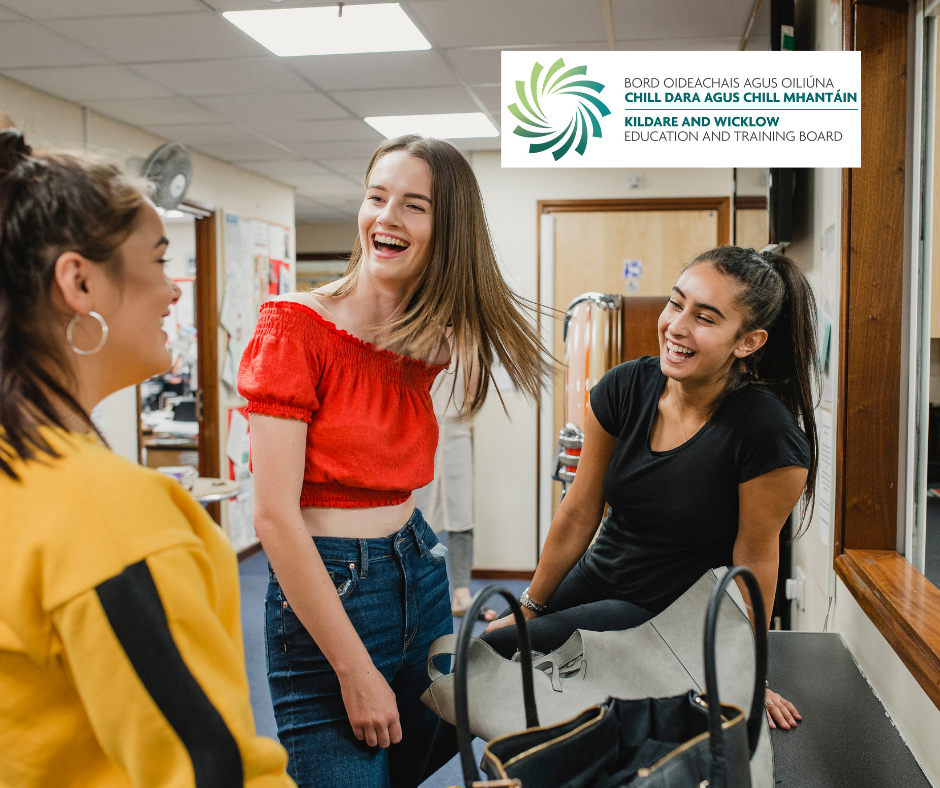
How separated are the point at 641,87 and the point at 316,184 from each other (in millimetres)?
4854

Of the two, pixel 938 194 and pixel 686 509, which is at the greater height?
pixel 938 194

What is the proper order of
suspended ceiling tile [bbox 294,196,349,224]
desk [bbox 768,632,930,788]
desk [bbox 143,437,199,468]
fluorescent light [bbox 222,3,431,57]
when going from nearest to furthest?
desk [bbox 768,632,930,788] → fluorescent light [bbox 222,3,431,57] → desk [bbox 143,437,199,468] → suspended ceiling tile [bbox 294,196,349,224]

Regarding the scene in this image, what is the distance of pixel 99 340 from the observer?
26.1 inches

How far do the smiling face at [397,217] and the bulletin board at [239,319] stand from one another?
13.3 feet

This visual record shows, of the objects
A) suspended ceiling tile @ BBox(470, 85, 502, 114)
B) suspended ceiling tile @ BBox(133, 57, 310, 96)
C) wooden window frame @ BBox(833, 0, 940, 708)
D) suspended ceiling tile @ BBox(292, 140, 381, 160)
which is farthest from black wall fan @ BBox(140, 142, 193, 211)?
wooden window frame @ BBox(833, 0, 940, 708)

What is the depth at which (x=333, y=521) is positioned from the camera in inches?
42.5

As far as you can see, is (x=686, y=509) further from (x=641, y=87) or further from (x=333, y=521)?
(x=641, y=87)

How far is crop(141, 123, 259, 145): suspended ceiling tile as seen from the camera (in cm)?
422

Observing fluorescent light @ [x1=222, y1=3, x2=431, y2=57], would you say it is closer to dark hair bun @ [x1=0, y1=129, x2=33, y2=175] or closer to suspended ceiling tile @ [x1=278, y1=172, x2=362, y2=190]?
dark hair bun @ [x1=0, y1=129, x2=33, y2=175]

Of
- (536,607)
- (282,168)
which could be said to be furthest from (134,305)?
(282,168)

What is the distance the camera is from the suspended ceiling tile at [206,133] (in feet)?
13.9

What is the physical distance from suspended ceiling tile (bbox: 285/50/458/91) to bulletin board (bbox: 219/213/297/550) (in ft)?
6.19

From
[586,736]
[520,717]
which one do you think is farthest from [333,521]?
[586,736]

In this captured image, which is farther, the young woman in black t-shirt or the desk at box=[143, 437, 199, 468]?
the desk at box=[143, 437, 199, 468]
